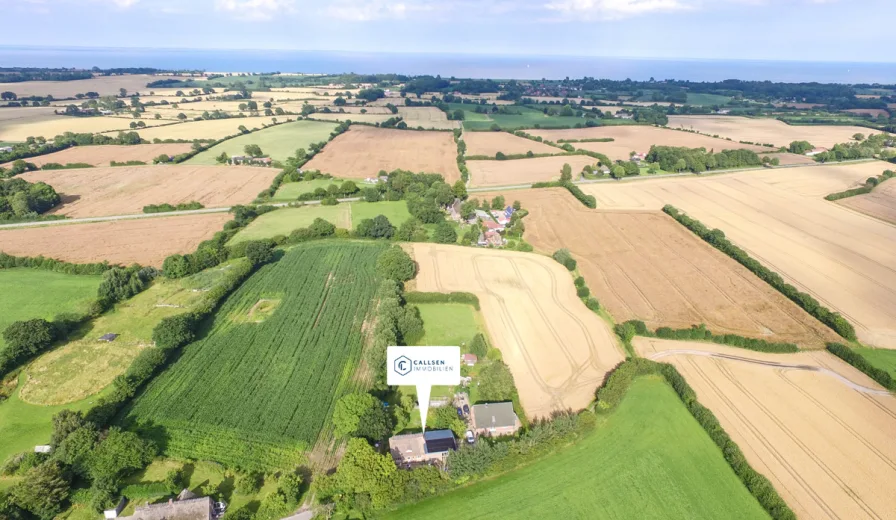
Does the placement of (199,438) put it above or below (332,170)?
below

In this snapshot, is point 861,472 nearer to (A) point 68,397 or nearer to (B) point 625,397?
(B) point 625,397

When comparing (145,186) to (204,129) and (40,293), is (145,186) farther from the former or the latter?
(204,129)

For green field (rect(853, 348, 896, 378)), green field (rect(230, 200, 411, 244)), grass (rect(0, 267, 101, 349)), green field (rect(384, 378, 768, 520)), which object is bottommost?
green field (rect(384, 378, 768, 520))

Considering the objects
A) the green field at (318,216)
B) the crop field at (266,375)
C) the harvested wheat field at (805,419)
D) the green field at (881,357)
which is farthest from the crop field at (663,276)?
the crop field at (266,375)

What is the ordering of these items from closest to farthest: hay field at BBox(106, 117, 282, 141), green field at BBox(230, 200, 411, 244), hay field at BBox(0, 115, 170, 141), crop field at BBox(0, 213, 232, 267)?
crop field at BBox(0, 213, 232, 267)
green field at BBox(230, 200, 411, 244)
hay field at BBox(0, 115, 170, 141)
hay field at BBox(106, 117, 282, 141)

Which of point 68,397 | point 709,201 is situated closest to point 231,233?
point 68,397

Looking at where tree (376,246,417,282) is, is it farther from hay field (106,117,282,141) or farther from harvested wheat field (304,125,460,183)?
hay field (106,117,282,141)

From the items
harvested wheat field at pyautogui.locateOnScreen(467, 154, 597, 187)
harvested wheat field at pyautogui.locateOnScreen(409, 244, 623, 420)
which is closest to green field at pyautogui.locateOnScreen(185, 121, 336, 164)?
harvested wheat field at pyautogui.locateOnScreen(467, 154, 597, 187)
